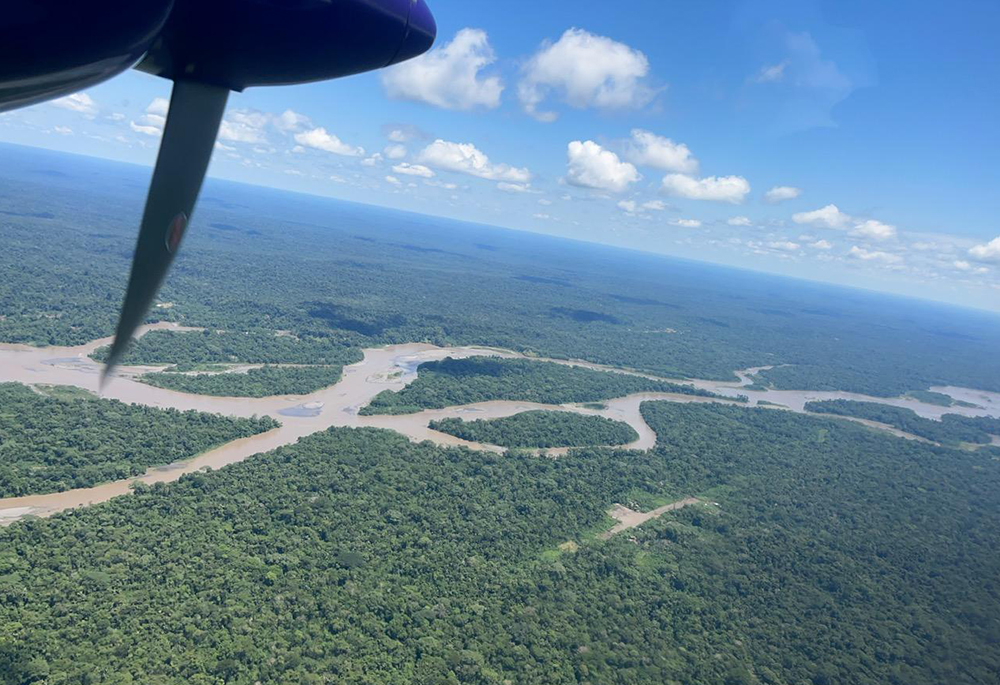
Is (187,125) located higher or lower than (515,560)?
higher

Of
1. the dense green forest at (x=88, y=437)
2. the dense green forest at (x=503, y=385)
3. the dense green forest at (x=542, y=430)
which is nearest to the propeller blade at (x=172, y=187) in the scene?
the dense green forest at (x=88, y=437)

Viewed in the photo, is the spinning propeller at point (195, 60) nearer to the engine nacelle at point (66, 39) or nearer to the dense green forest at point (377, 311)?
the engine nacelle at point (66, 39)

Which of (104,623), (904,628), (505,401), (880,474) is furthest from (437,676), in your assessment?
(880,474)

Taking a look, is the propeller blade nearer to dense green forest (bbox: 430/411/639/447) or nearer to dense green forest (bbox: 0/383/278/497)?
dense green forest (bbox: 0/383/278/497)

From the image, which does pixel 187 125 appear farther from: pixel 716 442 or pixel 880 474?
pixel 880 474

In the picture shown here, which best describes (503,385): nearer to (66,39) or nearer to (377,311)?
(377,311)

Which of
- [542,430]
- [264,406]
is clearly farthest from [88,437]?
[542,430]
